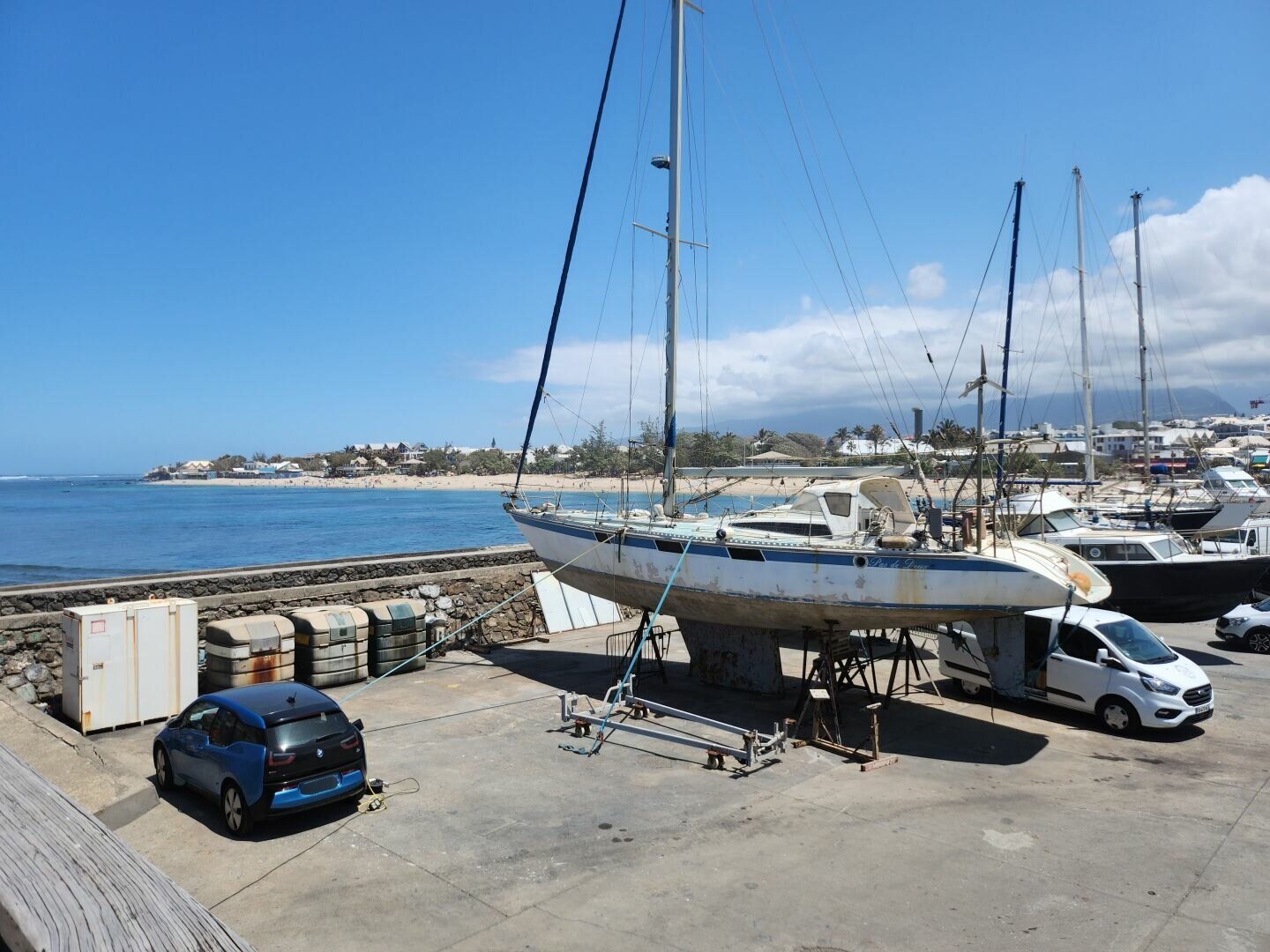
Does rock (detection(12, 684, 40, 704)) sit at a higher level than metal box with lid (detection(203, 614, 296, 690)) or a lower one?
lower

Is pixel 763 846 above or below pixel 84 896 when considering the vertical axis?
A: below

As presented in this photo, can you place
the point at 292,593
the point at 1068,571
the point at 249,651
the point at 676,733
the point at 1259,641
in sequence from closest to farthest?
the point at 676,733, the point at 1068,571, the point at 249,651, the point at 292,593, the point at 1259,641

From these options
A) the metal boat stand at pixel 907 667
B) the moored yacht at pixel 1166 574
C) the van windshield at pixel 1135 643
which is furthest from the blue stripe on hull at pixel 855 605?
the moored yacht at pixel 1166 574

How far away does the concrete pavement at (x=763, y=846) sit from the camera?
6227mm

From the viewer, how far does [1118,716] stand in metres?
11.4

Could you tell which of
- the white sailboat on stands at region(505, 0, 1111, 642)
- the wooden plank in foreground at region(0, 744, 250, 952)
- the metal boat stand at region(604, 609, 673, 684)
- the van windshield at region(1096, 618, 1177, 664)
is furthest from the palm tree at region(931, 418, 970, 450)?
the wooden plank in foreground at region(0, 744, 250, 952)

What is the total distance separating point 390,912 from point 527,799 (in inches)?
101

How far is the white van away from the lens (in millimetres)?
11086

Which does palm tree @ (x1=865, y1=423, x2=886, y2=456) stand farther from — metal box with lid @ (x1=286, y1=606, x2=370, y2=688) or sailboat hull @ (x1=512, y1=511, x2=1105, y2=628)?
metal box with lid @ (x1=286, y1=606, x2=370, y2=688)

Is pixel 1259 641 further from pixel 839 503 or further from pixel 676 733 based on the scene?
pixel 676 733

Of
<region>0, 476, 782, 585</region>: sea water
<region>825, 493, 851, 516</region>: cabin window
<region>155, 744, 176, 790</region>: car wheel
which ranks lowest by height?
<region>0, 476, 782, 585</region>: sea water

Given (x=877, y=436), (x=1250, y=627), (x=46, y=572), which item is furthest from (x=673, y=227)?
(x=877, y=436)

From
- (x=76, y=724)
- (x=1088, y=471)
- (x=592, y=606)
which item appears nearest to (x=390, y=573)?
(x=592, y=606)

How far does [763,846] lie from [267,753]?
4772 mm
